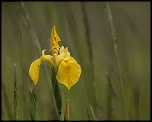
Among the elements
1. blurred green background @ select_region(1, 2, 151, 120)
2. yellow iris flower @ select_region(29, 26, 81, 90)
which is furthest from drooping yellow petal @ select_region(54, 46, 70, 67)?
blurred green background @ select_region(1, 2, 151, 120)

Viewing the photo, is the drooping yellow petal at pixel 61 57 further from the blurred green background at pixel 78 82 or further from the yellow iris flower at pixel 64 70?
the blurred green background at pixel 78 82

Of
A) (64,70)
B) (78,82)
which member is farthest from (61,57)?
(78,82)

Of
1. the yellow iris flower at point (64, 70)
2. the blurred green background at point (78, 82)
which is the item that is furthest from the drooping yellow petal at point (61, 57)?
the blurred green background at point (78, 82)

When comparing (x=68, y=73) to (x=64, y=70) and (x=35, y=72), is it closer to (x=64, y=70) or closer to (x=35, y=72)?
(x=64, y=70)

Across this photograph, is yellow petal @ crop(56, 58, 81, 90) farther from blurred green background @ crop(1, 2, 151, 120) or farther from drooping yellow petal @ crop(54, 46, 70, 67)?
blurred green background @ crop(1, 2, 151, 120)

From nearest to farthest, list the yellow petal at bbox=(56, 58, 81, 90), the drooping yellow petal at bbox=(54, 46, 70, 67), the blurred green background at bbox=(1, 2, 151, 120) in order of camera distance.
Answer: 1. the yellow petal at bbox=(56, 58, 81, 90)
2. the drooping yellow petal at bbox=(54, 46, 70, 67)
3. the blurred green background at bbox=(1, 2, 151, 120)

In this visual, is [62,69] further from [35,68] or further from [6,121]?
[6,121]

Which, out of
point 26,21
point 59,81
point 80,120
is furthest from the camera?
point 80,120

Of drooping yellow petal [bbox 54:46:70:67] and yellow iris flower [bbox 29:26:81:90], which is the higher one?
drooping yellow petal [bbox 54:46:70:67]

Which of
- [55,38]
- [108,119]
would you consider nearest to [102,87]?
[108,119]
